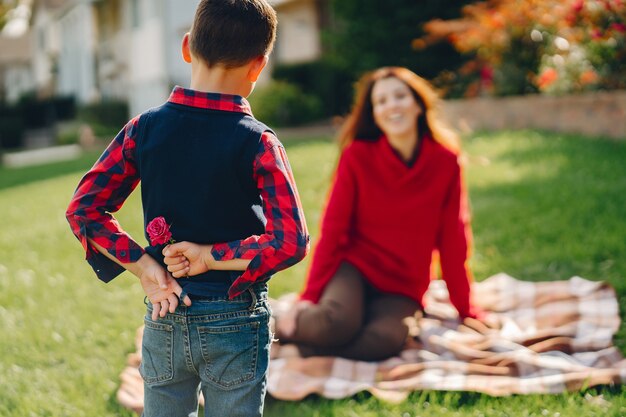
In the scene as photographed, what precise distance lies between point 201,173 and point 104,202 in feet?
1.05

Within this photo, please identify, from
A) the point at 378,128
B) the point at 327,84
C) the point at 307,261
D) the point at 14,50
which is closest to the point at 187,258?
the point at 378,128

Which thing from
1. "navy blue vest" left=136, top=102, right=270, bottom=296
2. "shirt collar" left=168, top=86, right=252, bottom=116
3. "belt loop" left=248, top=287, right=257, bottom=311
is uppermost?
"shirt collar" left=168, top=86, right=252, bottom=116

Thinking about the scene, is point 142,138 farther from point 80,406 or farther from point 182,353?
point 80,406

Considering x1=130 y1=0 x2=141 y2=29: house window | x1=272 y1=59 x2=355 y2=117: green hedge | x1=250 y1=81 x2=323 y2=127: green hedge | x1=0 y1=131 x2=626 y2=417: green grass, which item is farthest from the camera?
x1=130 y1=0 x2=141 y2=29: house window

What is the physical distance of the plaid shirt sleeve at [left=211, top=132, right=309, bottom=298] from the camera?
1.95 metres

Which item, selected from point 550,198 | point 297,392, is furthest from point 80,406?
point 550,198

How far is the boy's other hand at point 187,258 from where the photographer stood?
200 cm

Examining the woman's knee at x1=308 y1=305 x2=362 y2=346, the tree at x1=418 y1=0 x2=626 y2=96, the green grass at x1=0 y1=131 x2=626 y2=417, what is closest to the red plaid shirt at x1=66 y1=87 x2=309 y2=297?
the green grass at x1=0 y1=131 x2=626 y2=417

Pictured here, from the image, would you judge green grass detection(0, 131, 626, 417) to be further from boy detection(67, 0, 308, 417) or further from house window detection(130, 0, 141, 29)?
house window detection(130, 0, 141, 29)

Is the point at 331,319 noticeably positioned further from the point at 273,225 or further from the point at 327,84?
the point at 327,84

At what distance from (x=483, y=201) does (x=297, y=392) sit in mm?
3918

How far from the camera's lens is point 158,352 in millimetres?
2102

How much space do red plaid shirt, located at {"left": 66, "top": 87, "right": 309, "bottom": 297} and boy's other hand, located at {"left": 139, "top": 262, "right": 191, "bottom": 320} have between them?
0.06m

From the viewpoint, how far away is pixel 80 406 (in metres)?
3.30
